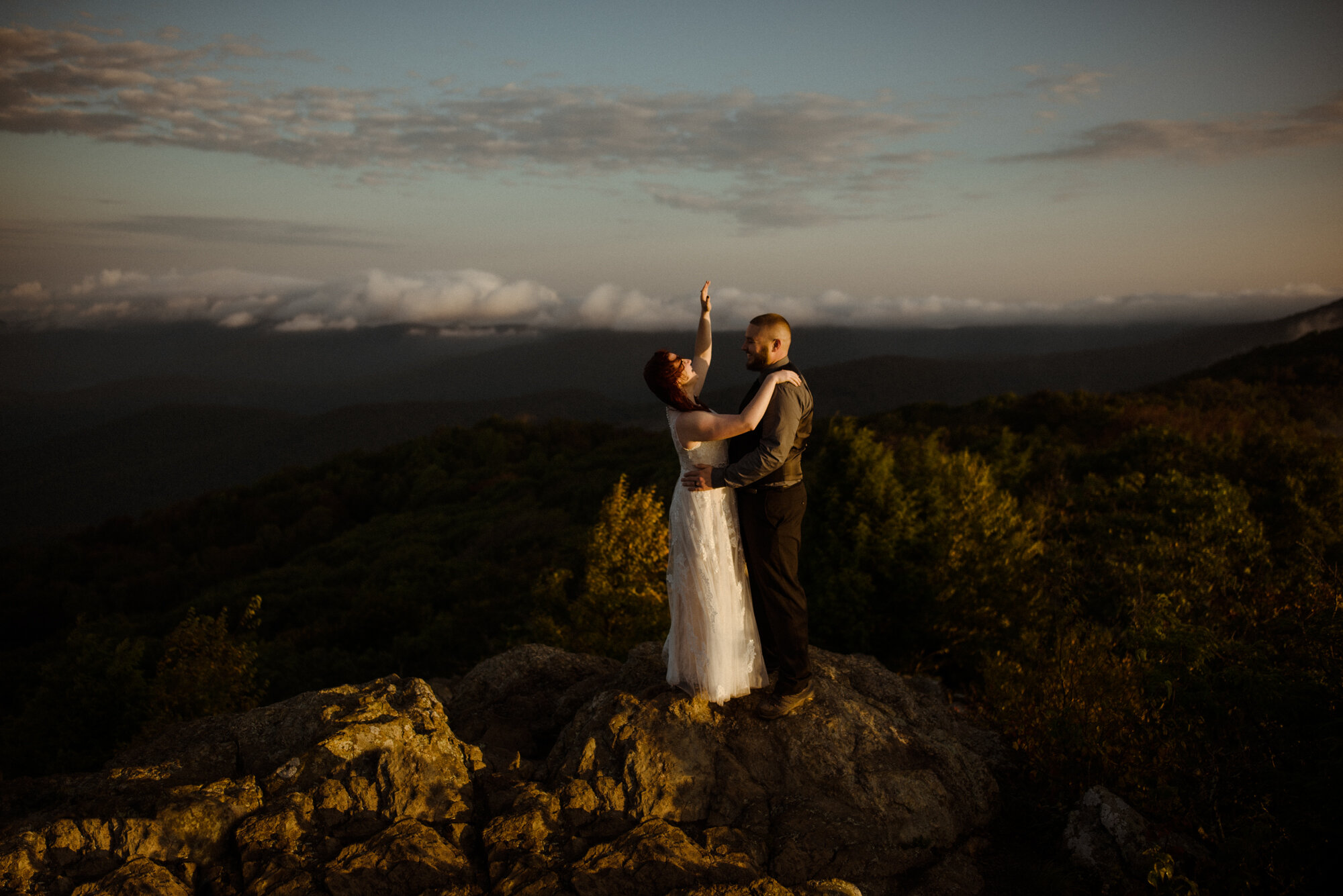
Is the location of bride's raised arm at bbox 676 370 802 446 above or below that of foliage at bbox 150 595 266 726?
above

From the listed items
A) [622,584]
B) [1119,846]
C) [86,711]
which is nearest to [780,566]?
[1119,846]

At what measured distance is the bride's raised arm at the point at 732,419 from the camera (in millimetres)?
6762

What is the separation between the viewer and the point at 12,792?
25.9 feet

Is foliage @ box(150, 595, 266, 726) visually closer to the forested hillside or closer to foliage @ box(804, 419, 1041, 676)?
the forested hillside

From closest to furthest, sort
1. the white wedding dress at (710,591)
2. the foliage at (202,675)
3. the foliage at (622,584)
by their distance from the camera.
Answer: the white wedding dress at (710,591) < the foliage at (622,584) < the foliage at (202,675)

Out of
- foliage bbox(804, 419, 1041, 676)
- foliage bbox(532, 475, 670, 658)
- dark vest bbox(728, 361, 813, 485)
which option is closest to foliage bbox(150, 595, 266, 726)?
foliage bbox(532, 475, 670, 658)

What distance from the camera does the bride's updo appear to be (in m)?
7.05

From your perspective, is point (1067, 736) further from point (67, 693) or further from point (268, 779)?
point (67, 693)

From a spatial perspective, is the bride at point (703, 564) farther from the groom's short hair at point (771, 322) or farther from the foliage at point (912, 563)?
the foliage at point (912, 563)

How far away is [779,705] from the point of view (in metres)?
7.42

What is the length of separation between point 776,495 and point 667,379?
1470mm

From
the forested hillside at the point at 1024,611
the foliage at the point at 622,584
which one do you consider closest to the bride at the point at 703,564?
the forested hillside at the point at 1024,611

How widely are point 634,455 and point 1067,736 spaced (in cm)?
6993

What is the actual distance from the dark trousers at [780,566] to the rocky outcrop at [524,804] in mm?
631
